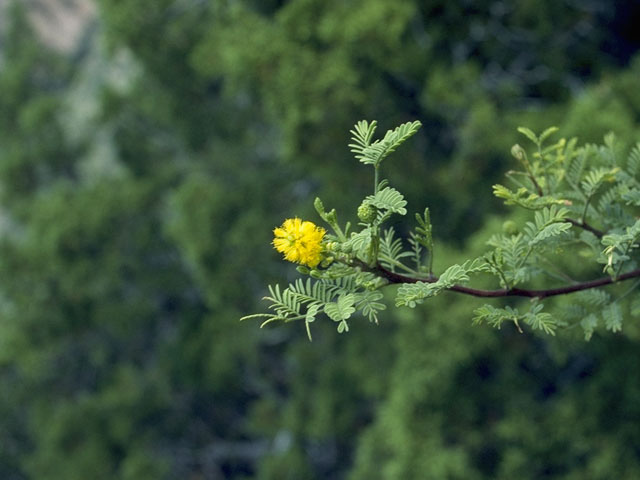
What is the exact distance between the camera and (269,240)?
247 inches

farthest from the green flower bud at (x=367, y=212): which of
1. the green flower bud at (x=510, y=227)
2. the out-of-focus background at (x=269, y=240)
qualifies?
the out-of-focus background at (x=269, y=240)

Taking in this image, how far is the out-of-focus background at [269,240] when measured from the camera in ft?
16.1

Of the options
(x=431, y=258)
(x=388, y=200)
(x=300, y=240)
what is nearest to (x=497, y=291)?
(x=431, y=258)

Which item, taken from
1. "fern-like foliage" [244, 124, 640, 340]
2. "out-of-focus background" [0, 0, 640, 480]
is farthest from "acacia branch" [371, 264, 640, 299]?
"out-of-focus background" [0, 0, 640, 480]

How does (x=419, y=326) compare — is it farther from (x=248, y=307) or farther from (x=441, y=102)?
(x=248, y=307)

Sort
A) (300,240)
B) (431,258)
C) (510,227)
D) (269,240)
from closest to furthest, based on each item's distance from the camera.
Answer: (300,240) < (431,258) < (510,227) < (269,240)

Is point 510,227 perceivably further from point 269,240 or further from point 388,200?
point 269,240

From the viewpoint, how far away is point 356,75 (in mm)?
4867

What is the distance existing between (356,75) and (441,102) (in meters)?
0.53

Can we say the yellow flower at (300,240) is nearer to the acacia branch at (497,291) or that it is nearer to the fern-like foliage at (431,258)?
the fern-like foliage at (431,258)

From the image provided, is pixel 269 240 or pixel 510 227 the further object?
pixel 269 240

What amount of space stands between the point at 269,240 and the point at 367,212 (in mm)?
4990

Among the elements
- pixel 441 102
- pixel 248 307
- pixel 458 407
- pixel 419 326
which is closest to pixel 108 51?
pixel 248 307

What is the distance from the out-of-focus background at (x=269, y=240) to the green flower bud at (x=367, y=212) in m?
3.05
